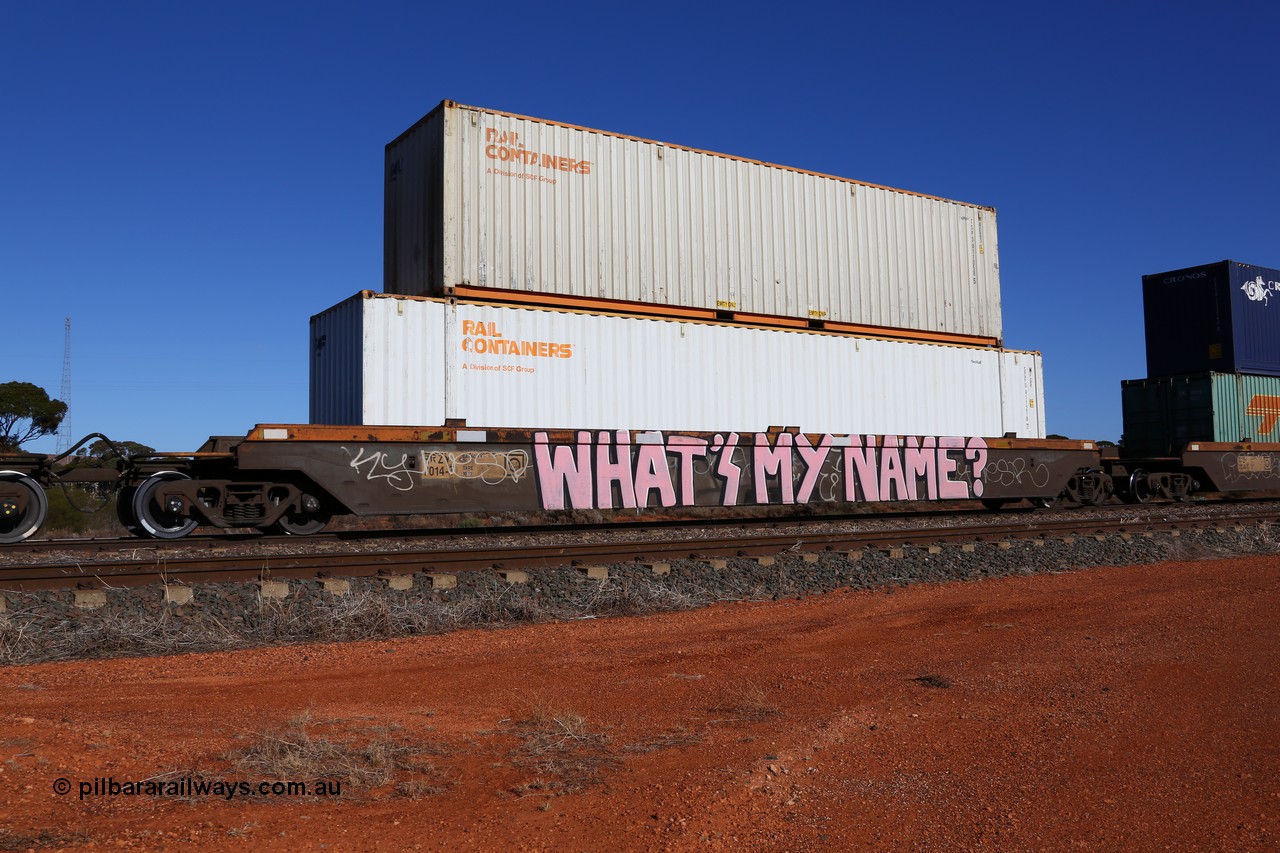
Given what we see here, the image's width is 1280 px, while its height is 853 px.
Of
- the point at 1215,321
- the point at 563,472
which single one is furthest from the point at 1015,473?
the point at 563,472

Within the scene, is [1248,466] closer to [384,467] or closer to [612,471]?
[612,471]

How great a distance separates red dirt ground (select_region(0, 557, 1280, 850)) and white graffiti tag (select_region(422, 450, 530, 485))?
506 cm

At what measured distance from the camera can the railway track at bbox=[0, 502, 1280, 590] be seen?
7.55 metres

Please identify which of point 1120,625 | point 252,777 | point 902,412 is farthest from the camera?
point 902,412

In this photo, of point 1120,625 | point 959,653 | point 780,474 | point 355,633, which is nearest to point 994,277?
point 780,474

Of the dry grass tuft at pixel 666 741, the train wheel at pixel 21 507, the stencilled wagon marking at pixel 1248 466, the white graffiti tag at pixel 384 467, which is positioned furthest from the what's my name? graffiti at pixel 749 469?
the dry grass tuft at pixel 666 741

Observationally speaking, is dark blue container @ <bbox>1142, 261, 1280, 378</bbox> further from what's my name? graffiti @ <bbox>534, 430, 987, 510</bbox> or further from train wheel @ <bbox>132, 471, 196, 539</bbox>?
train wheel @ <bbox>132, 471, 196, 539</bbox>

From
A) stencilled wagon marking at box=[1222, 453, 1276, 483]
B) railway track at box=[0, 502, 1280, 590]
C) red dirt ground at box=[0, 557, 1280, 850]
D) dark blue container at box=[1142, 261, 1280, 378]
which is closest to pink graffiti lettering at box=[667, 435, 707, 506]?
Answer: railway track at box=[0, 502, 1280, 590]

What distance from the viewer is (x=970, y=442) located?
16.7m

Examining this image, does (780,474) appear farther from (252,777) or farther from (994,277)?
(252,777)

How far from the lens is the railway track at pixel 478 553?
7.55 metres

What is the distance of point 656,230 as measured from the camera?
1492 centimetres

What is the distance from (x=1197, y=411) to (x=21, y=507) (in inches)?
915

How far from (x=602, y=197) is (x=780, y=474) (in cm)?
537
